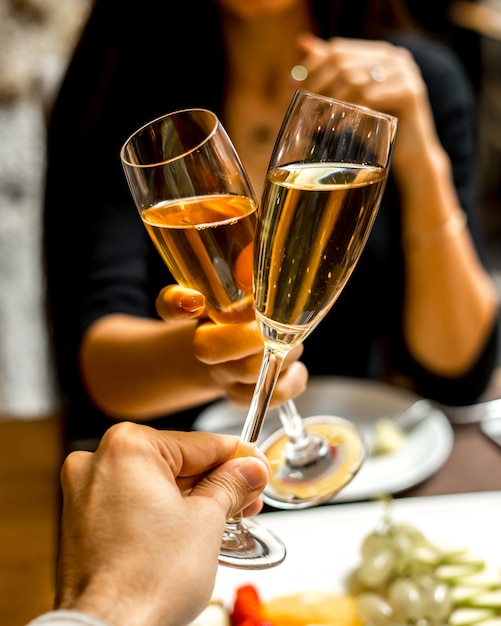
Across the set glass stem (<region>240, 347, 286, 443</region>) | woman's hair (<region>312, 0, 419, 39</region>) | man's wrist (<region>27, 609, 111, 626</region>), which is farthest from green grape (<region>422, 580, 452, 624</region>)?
woman's hair (<region>312, 0, 419, 39</region>)

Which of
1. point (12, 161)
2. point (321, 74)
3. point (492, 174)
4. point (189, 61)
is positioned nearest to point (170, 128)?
point (321, 74)

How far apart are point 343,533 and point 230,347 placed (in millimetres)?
291

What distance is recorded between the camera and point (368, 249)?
1.39 meters

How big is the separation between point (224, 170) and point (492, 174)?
360 centimetres

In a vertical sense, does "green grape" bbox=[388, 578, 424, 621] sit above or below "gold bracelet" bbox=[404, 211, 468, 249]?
below

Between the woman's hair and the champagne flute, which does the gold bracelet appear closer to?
the woman's hair

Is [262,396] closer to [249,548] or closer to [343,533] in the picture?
[249,548]

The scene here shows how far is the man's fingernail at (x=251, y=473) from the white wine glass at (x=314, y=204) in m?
0.10

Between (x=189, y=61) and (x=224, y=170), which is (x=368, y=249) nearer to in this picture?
(x=189, y=61)

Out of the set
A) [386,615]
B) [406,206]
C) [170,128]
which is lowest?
[386,615]

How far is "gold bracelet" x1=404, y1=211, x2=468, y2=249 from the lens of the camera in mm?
1270

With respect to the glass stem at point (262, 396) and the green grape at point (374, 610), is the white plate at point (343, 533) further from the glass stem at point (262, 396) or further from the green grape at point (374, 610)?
the glass stem at point (262, 396)

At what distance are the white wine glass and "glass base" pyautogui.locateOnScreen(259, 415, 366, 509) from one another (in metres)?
0.19

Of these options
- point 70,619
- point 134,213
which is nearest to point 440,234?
point 134,213
